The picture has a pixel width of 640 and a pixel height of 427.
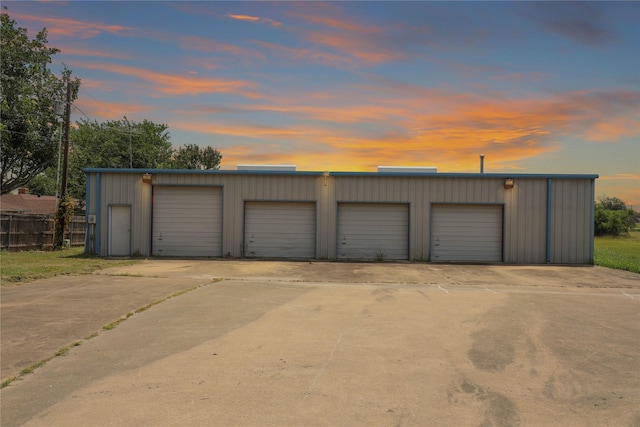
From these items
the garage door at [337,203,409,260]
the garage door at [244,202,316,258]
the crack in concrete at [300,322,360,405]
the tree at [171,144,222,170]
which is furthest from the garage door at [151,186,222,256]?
the tree at [171,144,222,170]

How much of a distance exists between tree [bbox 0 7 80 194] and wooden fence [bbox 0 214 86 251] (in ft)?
37.6

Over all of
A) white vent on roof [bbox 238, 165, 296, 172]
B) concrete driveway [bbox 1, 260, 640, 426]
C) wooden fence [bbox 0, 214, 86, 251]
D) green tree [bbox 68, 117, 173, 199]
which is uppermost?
green tree [bbox 68, 117, 173, 199]

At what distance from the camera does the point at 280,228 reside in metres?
20.3

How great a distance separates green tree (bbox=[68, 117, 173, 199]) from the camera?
143ft

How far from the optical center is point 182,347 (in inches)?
252

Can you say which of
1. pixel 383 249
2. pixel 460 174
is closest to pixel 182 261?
pixel 383 249

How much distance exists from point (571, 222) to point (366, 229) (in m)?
8.15

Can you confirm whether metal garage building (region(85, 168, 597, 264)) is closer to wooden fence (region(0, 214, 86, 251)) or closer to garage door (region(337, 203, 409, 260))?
garage door (region(337, 203, 409, 260))

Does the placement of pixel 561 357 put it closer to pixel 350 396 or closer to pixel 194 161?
pixel 350 396

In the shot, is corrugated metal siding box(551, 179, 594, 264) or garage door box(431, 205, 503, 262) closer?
corrugated metal siding box(551, 179, 594, 264)

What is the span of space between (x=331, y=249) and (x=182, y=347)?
13.9m

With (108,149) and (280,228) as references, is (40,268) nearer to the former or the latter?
(280,228)

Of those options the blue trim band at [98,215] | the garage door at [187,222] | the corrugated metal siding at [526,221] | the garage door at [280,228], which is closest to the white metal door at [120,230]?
the blue trim band at [98,215]

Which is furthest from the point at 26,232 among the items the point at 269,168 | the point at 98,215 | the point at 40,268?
the point at 269,168
